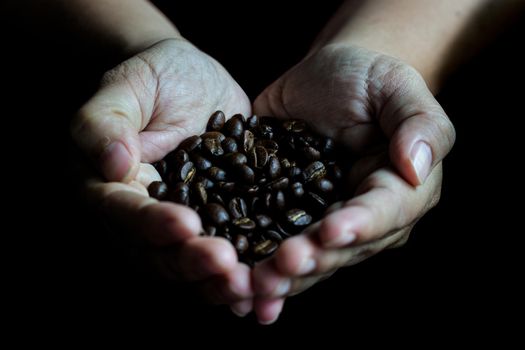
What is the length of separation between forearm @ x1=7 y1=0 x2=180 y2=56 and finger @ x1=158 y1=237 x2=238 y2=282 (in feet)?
4.96

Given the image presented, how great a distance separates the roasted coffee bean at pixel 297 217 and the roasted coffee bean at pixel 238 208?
0.53 feet

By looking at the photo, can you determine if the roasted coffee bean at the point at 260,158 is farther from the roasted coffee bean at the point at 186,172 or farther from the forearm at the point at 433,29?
the forearm at the point at 433,29

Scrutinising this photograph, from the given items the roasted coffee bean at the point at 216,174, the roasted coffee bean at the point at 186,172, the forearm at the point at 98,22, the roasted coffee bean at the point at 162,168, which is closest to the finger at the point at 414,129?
the roasted coffee bean at the point at 216,174

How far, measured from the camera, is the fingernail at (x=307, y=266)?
1.45m

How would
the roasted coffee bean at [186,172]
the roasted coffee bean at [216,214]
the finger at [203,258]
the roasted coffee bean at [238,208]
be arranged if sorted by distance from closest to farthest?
the finger at [203,258] < the roasted coffee bean at [216,214] < the roasted coffee bean at [238,208] < the roasted coffee bean at [186,172]

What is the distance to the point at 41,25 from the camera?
2.91 metres

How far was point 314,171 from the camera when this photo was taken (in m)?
2.07

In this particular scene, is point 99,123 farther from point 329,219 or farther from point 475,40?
point 475,40

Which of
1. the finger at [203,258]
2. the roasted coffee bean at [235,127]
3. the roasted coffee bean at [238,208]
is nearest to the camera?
the finger at [203,258]

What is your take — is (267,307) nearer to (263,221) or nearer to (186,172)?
(263,221)

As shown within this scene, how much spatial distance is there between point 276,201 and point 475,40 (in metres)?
1.57

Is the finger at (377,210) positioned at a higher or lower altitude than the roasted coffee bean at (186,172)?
higher

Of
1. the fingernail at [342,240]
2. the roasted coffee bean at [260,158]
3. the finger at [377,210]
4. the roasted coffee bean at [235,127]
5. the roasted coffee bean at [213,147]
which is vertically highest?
the finger at [377,210]

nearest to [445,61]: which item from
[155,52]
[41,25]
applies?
[155,52]
